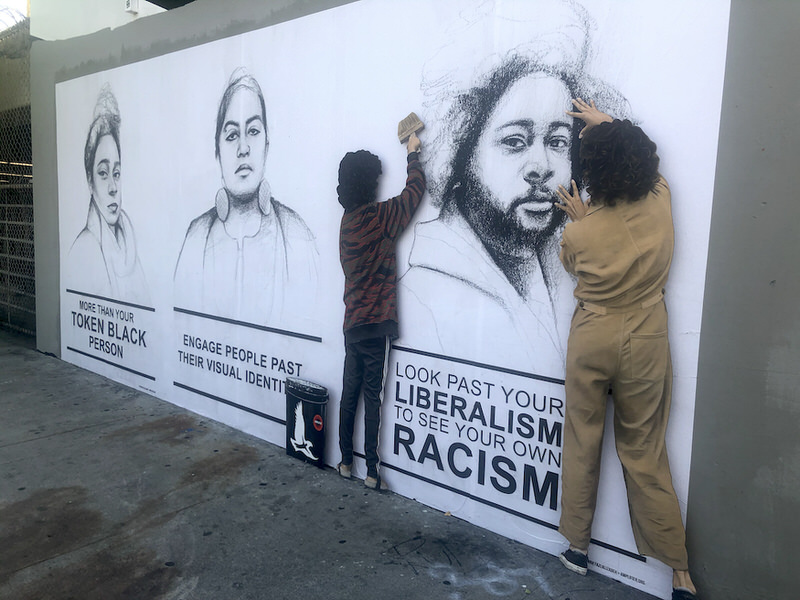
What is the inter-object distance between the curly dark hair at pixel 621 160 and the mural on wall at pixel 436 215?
0.60 feet

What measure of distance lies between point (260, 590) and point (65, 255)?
574cm

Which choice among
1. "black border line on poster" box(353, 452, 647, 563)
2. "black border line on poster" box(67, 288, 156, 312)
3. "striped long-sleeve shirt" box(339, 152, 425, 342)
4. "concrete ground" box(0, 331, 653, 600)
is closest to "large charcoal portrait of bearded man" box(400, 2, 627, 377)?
"striped long-sleeve shirt" box(339, 152, 425, 342)

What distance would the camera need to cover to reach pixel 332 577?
2994 mm

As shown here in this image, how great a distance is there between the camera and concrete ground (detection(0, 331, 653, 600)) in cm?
292

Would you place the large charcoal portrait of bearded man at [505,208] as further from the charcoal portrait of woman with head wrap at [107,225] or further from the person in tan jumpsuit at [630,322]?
the charcoal portrait of woman with head wrap at [107,225]

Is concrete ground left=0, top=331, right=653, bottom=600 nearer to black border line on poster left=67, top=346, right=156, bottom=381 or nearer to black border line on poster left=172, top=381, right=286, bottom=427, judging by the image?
black border line on poster left=172, top=381, right=286, bottom=427

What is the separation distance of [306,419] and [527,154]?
2.36 meters

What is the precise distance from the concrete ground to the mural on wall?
250 millimetres

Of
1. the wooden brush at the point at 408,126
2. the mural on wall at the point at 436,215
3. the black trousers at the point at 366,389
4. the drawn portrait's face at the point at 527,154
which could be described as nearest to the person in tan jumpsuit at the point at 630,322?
the mural on wall at the point at 436,215

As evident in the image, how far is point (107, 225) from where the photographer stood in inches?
255

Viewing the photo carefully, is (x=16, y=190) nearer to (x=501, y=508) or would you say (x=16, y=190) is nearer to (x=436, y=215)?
(x=436, y=215)

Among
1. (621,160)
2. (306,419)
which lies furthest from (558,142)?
(306,419)

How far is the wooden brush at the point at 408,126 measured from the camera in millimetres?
3676

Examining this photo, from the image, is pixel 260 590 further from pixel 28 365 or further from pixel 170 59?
pixel 28 365
